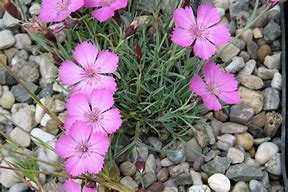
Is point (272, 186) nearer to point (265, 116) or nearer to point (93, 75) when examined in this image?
point (265, 116)

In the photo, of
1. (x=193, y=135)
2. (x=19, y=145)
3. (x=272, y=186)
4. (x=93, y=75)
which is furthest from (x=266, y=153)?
(x=19, y=145)

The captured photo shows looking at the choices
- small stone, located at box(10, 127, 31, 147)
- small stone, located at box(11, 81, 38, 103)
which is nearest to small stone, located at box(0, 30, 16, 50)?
small stone, located at box(11, 81, 38, 103)

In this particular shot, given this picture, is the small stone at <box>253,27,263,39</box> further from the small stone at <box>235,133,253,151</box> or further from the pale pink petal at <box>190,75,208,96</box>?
the pale pink petal at <box>190,75,208,96</box>

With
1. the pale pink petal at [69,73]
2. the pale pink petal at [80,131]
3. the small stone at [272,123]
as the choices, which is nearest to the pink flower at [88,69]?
the pale pink petal at [69,73]

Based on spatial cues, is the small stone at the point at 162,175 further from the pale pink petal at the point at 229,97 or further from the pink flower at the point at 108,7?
the pink flower at the point at 108,7

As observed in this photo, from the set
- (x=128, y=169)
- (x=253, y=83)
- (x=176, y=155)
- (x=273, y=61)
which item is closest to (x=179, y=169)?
(x=176, y=155)

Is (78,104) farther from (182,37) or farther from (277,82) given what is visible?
(277,82)
